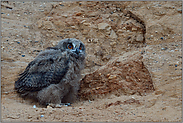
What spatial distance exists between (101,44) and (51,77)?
2510 millimetres

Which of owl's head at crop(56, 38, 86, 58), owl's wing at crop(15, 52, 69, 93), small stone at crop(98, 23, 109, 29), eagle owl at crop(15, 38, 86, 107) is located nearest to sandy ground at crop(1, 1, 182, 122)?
small stone at crop(98, 23, 109, 29)

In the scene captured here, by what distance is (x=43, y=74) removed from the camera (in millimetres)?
4426

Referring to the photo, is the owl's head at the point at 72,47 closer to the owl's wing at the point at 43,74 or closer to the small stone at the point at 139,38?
the owl's wing at the point at 43,74

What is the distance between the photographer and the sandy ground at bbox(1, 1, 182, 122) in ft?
11.4

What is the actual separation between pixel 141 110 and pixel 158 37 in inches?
111

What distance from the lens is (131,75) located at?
192 inches

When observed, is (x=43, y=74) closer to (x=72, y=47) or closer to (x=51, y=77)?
(x=51, y=77)

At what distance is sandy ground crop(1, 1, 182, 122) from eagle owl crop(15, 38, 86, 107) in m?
0.29

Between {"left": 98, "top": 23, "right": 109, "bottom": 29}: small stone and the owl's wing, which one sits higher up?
{"left": 98, "top": 23, "right": 109, "bottom": 29}: small stone

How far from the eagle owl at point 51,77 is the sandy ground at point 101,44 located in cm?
29

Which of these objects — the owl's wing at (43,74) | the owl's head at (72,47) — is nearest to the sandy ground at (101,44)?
the owl's wing at (43,74)

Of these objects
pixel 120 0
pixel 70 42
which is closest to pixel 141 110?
pixel 70 42

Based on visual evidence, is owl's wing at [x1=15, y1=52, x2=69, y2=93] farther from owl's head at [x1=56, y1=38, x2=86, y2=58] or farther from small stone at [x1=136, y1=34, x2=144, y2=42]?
small stone at [x1=136, y1=34, x2=144, y2=42]

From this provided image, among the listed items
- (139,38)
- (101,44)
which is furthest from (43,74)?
(139,38)
